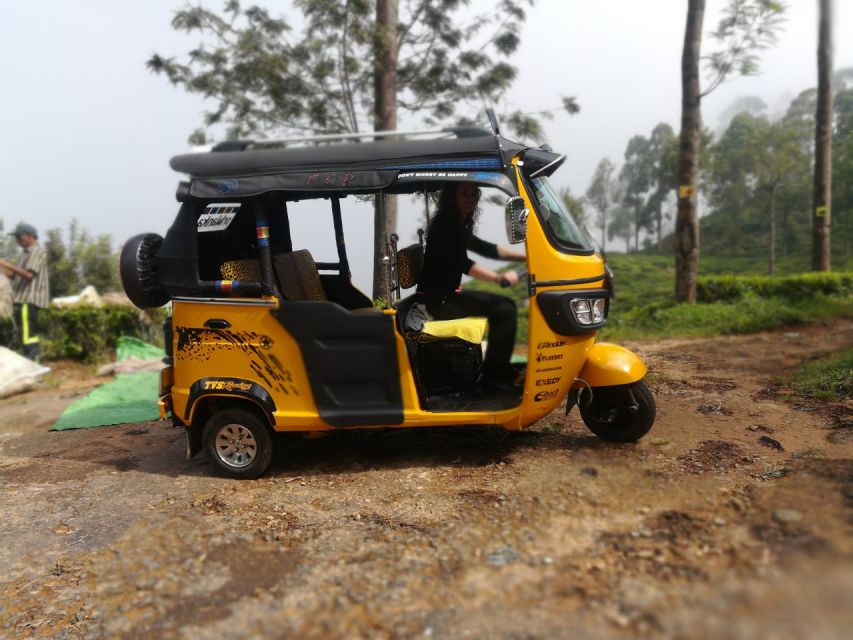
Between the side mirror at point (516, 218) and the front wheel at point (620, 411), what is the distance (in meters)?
1.30

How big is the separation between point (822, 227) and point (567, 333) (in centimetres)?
1208

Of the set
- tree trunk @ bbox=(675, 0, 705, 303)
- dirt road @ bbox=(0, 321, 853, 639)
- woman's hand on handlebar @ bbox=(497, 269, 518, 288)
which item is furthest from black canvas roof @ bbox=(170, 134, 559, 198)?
tree trunk @ bbox=(675, 0, 705, 303)

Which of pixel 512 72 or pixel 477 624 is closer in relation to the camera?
pixel 477 624

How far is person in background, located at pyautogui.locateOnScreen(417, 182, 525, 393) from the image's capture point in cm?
447

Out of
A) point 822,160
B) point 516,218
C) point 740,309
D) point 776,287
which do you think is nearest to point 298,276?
point 516,218

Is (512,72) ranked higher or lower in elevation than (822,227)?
higher

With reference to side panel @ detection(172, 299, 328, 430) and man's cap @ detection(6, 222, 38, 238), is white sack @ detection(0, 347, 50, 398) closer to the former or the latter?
man's cap @ detection(6, 222, 38, 238)

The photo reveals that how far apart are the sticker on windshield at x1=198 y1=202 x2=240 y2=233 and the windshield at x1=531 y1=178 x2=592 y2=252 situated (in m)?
2.19

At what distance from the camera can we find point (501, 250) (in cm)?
454

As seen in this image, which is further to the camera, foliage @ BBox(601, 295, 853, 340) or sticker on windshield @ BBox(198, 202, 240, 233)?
foliage @ BBox(601, 295, 853, 340)

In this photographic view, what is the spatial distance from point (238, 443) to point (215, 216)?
1683 millimetres

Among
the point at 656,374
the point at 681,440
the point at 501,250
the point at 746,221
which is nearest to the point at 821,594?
the point at 681,440

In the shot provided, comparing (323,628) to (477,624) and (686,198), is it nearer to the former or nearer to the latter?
(477,624)

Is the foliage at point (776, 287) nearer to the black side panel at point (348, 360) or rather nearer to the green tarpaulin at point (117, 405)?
the black side panel at point (348, 360)
